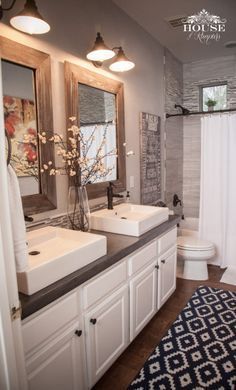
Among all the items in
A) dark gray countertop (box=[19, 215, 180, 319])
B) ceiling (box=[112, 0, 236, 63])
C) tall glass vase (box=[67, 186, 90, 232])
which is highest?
ceiling (box=[112, 0, 236, 63])

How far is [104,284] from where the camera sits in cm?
157

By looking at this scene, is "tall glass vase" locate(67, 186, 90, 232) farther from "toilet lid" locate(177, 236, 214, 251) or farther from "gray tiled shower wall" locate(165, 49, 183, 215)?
"gray tiled shower wall" locate(165, 49, 183, 215)

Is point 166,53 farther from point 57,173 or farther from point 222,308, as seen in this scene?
point 222,308

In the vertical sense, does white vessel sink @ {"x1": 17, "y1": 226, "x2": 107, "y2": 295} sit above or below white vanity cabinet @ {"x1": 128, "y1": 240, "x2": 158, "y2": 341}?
above

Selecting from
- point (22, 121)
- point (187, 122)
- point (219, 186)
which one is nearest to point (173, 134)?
point (187, 122)

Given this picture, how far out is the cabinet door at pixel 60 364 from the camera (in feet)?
3.92

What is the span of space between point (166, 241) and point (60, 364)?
1.30m

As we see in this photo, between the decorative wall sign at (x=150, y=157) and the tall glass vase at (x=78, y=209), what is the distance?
1060 millimetres

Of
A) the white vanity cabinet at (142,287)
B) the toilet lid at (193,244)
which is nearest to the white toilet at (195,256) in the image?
the toilet lid at (193,244)

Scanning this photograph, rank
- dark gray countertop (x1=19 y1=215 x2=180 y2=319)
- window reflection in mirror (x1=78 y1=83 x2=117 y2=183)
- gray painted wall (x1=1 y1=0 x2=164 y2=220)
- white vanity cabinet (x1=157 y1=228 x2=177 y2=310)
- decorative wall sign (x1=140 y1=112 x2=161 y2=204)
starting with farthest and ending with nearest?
decorative wall sign (x1=140 y1=112 x2=161 y2=204), white vanity cabinet (x1=157 y1=228 x2=177 y2=310), window reflection in mirror (x1=78 y1=83 x2=117 y2=183), gray painted wall (x1=1 y1=0 x2=164 y2=220), dark gray countertop (x1=19 y1=215 x2=180 y2=319)

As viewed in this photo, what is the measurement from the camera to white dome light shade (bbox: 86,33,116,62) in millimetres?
1943

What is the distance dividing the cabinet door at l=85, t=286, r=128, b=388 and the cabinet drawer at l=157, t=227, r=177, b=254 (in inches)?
22.0

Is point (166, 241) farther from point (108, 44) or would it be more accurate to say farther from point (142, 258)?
point (108, 44)

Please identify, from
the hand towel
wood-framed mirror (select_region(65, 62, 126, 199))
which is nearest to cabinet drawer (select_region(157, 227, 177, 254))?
wood-framed mirror (select_region(65, 62, 126, 199))
